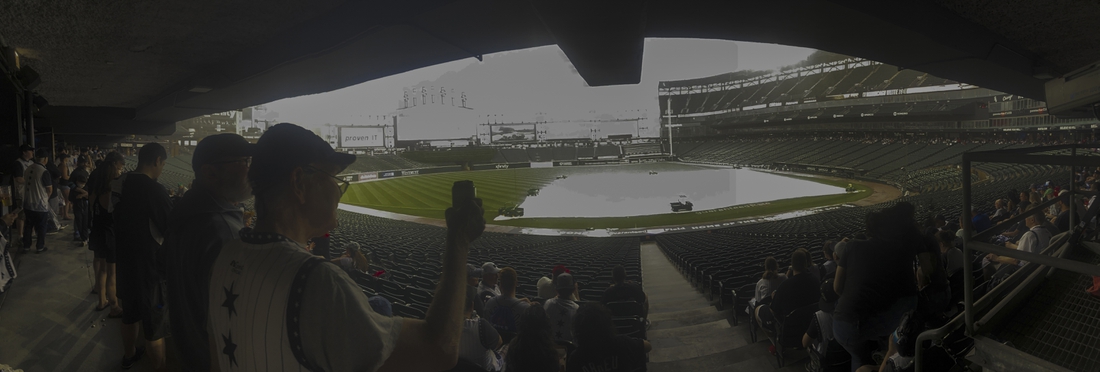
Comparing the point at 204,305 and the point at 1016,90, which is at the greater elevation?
the point at 1016,90

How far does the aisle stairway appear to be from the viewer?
9.31 ft

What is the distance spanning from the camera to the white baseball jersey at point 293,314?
34.0 inches

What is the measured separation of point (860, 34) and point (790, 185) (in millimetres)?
25641

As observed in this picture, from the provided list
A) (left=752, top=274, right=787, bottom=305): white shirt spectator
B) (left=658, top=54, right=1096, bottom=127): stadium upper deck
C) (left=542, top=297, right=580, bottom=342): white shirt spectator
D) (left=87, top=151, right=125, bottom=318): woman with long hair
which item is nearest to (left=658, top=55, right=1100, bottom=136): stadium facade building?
(left=658, top=54, right=1096, bottom=127): stadium upper deck

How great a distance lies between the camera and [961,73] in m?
2.32

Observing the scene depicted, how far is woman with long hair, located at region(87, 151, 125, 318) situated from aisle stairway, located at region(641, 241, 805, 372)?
3501mm

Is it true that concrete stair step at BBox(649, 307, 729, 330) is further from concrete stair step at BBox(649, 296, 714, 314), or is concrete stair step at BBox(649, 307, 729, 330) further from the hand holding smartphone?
the hand holding smartphone

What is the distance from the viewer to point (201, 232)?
4.83 ft

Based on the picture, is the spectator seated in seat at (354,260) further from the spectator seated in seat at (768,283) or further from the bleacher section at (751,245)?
the bleacher section at (751,245)

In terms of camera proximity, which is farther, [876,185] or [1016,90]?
[876,185]

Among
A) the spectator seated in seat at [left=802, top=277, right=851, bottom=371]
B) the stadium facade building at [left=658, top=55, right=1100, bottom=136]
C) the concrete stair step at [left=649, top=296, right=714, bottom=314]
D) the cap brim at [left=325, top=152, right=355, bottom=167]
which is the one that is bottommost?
the concrete stair step at [left=649, top=296, right=714, bottom=314]

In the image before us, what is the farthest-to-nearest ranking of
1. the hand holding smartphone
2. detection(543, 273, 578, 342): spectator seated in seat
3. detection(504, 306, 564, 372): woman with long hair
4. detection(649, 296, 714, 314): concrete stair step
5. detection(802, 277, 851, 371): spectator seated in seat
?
detection(649, 296, 714, 314): concrete stair step → detection(543, 273, 578, 342): spectator seated in seat → detection(802, 277, 851, 371): spectator seated in seat → detection(504, 306, 564, 372): woman with long hair → the hand holding smartphone

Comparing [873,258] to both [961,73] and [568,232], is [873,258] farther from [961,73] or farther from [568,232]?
[568,232]

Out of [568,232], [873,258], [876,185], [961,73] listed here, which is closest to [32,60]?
[873,258]
